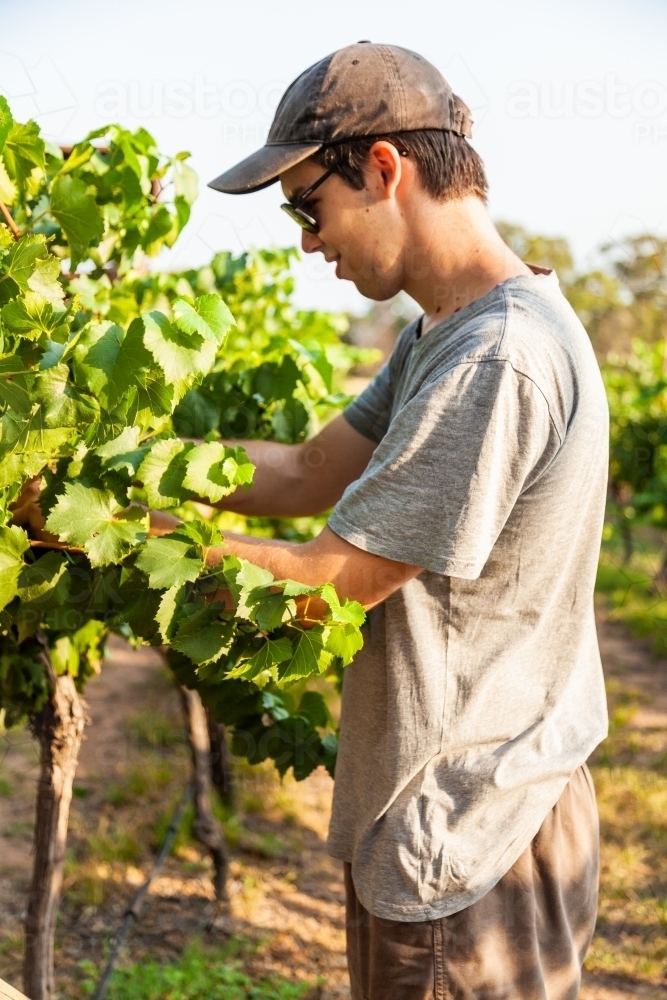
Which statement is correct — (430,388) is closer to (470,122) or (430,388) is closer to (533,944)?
(470,122)

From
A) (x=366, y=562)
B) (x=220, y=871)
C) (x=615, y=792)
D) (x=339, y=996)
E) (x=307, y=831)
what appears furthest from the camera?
(x=615, y=792)

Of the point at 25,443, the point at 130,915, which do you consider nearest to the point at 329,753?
the point at 25,443

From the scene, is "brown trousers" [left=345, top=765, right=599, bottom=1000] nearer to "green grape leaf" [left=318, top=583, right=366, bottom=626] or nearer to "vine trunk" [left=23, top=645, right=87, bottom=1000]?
"green grape leaf" [left=318, top=583, right=366, bottom=626]

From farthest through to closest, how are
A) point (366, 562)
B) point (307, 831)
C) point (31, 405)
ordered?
1. point (307, 831)
2. point (366, 562)
3. point (31, 405)

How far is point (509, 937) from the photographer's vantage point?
4.55ft

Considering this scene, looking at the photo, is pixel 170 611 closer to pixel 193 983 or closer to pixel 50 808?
pixel 50 808

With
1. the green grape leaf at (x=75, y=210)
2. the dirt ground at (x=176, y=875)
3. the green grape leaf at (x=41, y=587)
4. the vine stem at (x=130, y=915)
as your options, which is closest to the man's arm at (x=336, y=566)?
the green grape leaf at (x=41, y=587)

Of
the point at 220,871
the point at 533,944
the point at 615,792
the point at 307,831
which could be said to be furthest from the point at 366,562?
the point at 615,792

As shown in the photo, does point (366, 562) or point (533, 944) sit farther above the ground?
point (366, 562)

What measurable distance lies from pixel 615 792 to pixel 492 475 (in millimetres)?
3157

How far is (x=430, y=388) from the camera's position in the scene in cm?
120

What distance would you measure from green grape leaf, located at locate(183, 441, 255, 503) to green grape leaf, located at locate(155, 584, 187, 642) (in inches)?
5.6

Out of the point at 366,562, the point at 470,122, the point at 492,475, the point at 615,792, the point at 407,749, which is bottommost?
the point at 615,792

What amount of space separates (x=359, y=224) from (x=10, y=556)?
0.71 meters
